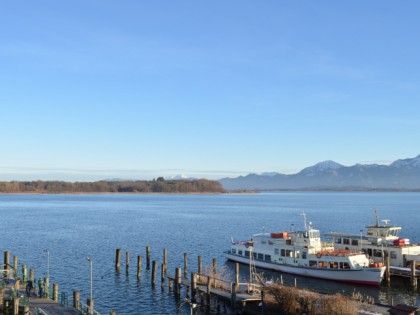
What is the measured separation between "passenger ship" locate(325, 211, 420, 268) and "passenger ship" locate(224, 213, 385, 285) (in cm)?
463

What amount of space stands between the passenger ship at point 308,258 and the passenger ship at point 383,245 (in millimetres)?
4627

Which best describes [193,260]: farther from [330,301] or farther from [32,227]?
[32,227]

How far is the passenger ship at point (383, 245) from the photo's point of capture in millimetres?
70312

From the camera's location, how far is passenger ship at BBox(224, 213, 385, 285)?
2554 inches

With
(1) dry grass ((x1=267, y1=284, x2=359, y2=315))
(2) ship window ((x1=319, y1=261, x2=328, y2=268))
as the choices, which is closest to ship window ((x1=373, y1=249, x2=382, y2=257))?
(2) ship window ((x1=319, y1=261, x2=328, y2=268))

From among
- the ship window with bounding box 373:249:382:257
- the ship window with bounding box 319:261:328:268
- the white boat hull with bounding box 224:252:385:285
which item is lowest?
the white boat hull with bounding box 224:252:385:285

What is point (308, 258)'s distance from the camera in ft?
230

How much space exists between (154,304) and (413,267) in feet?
111

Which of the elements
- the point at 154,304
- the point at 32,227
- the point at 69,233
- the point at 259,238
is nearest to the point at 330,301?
the point at 154,304

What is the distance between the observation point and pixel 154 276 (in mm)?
62562

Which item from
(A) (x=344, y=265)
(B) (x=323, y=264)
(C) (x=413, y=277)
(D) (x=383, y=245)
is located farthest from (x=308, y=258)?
(C) (x=413, y=277)

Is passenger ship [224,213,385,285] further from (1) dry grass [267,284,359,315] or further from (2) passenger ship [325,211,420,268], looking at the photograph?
(1) dry grass [267,284,359,315]

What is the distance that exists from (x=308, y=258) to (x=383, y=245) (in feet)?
39.3

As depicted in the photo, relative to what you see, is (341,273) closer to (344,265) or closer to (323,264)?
(344,265)
